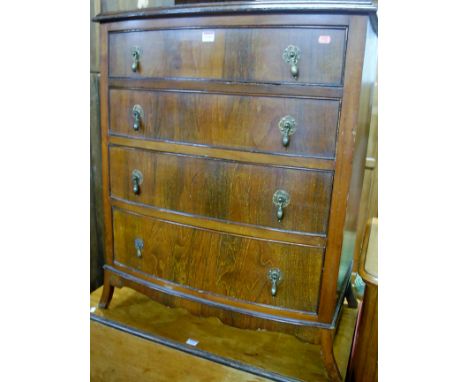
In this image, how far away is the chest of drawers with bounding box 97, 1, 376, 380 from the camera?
1004 millimetres

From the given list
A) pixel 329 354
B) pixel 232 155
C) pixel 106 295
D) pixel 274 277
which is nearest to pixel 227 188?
pixel 232 155

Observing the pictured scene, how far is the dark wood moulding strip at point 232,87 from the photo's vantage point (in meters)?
1.01

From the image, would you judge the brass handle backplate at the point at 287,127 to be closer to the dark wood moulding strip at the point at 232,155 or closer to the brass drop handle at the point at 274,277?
the dark wood moulding strip at the point at 232,155

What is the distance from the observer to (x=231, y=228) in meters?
1.19

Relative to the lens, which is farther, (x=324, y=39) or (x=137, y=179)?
(x=137, y=179)

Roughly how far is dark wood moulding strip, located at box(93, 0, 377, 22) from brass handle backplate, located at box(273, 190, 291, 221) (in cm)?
50

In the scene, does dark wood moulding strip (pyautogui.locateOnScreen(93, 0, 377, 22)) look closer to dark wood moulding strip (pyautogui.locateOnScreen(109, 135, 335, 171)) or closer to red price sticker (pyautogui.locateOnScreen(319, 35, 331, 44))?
red price sticker (pyautogui.locateOnScreen(319, 35, 331, 44))

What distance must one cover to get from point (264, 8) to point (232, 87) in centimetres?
23

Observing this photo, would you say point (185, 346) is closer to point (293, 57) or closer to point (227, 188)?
point (227, 188)
